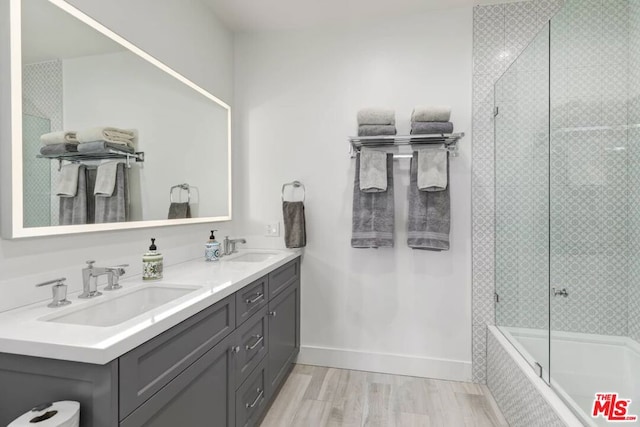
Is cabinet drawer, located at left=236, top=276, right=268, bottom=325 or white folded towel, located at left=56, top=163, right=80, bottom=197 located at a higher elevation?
white folded towel, located at left=56, top=163, right=80, bottom=197

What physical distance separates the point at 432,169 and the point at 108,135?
1850 mm

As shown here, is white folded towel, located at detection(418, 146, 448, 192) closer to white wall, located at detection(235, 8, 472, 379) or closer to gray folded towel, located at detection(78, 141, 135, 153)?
white wall, located at detection(235, 8, 472, 379)

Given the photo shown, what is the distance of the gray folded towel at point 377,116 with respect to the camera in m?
2.28

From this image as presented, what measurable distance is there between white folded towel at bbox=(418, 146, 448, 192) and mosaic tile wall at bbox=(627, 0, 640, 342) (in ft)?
2.99

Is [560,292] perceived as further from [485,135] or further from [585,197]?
[485,135]

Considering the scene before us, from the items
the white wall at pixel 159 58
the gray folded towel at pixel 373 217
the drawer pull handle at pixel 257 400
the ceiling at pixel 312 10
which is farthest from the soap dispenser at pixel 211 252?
the ceiling at pixel 312 10

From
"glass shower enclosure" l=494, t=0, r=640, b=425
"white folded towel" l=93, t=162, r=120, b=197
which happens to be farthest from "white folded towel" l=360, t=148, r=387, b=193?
"white folded towel" l=93, t=162, r=120, b=197

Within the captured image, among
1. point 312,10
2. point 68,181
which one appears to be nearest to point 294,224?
point 68,181

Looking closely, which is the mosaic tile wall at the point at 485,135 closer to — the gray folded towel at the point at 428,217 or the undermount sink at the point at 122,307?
the gray folded towel at the point at 428,217

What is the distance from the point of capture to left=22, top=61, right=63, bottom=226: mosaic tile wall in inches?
46.8

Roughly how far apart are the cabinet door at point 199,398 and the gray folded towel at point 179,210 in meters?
0.89

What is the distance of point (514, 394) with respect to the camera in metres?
1.81

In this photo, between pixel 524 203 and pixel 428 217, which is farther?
pixel 428 217

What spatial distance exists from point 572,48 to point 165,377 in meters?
2.38
